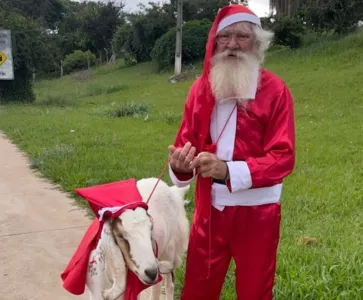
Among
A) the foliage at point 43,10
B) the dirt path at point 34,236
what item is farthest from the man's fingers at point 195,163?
the foliage at point 43,10

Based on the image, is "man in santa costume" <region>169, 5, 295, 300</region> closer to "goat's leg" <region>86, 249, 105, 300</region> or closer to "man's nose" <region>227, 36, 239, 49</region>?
"man's nose" <region>227, 36, 239, 49</region>

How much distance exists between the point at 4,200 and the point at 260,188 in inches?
160

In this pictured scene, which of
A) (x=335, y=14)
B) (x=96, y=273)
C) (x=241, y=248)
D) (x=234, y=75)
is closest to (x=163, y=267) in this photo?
(x=96, y=273)

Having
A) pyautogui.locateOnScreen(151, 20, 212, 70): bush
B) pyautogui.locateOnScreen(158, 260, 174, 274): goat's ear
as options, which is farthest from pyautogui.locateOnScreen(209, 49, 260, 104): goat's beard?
pyautogui.locateOnScreen(151, 20, 212, 70): bush

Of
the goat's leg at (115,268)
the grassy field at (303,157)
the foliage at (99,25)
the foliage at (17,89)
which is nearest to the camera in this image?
the goat's leg at (115,268)

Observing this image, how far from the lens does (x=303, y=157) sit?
677cm

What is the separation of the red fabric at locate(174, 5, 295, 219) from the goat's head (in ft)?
1.39

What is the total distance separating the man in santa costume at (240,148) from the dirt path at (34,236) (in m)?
1.40

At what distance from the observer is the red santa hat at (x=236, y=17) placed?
228 centimetres

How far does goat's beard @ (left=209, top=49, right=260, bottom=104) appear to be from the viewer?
7.48 feet

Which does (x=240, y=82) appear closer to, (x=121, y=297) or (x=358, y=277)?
(x=121, y=297)

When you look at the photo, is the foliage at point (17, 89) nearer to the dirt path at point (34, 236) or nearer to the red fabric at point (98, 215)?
the dirt path at point (34, 236)

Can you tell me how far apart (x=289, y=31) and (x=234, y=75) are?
21.3 metres

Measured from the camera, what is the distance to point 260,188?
2.35 m
